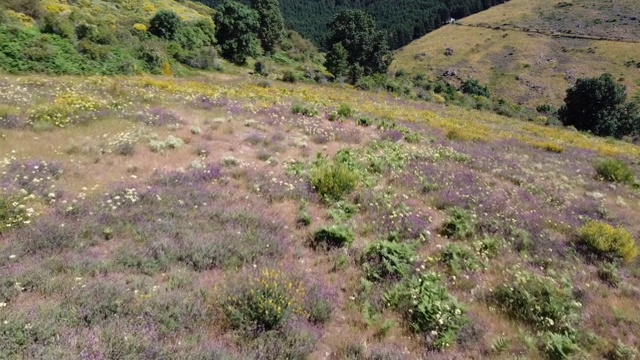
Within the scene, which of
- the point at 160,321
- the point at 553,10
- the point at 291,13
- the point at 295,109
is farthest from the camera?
the point at 291,13

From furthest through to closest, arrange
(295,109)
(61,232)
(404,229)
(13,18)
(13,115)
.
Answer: (13,18)
(295,109)
(13,115)
(404,229)
(61,232)

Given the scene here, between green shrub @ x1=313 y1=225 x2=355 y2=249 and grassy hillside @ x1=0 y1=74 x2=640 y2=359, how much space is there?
4cm

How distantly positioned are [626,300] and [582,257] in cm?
158

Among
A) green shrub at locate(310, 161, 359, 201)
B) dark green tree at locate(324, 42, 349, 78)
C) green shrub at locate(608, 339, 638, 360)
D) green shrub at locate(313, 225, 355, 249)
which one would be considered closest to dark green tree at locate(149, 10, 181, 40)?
dark green tree at locate(324, 42, 349, 78)

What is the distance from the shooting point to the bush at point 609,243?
341 inches

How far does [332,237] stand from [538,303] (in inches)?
150

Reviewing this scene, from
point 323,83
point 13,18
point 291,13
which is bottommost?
point 323,83

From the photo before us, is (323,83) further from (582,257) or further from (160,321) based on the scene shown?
(160,321)

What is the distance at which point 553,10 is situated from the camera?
140m

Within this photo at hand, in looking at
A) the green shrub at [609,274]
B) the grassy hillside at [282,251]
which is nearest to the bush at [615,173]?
the grassy hillside at [282,251]

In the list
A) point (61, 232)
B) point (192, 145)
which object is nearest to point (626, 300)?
point (61, 232)

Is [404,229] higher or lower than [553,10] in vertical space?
lower

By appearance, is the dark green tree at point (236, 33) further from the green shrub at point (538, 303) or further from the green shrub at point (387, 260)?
the green shrub at point (538, 303)

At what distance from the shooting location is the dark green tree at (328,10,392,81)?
6750 centimetres
